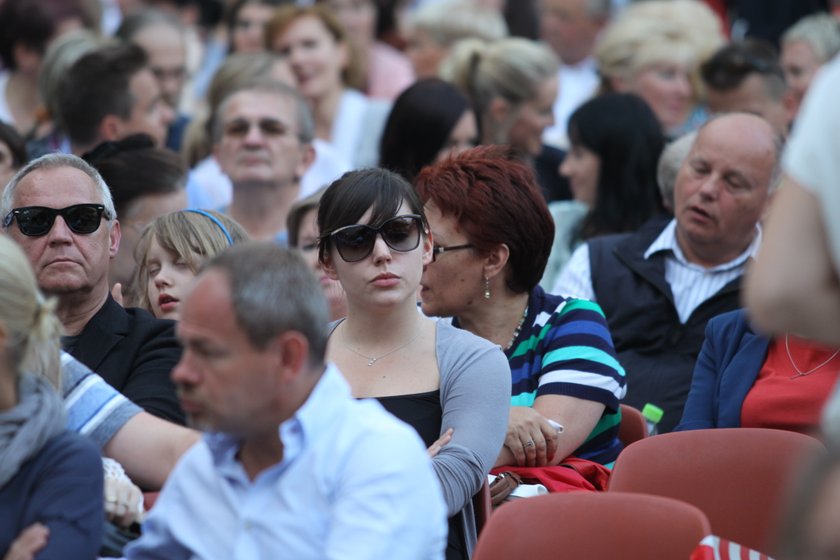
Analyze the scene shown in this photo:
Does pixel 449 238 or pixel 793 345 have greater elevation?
pixel 449 238

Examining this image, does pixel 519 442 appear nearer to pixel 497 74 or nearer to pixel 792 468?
pixel 792 468

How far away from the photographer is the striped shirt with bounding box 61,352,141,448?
9.86 ft

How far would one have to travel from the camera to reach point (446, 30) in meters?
8.70

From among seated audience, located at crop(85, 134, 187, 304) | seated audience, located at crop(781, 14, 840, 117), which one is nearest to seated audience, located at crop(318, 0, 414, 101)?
seated audience, located at crop(781, 14, 840, 117)

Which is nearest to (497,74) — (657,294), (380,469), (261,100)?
(261,100)

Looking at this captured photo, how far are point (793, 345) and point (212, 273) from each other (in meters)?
2.06

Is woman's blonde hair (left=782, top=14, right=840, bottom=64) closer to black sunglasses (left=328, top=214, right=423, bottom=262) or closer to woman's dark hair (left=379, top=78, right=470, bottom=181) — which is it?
woman's dark hair (left=379, top=78, right=470, bottom=181)

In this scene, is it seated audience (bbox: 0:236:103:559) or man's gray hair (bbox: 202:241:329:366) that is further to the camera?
seated audience (bbox: 0:236:103:559)

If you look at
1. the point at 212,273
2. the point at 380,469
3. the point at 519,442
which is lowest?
the point at 519,442

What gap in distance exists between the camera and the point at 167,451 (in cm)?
304

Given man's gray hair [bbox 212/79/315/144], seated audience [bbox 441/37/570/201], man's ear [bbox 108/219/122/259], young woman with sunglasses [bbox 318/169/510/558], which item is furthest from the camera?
seated audience [bbox 441/37/570/201]

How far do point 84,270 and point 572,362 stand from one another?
1.41m

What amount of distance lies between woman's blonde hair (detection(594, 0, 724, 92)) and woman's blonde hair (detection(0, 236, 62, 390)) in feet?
17.8

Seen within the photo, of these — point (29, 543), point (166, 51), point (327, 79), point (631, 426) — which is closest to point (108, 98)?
point (166, 51)
